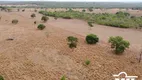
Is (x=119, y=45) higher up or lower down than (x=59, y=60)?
higher up

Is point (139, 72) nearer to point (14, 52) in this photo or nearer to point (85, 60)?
point (85, 60)

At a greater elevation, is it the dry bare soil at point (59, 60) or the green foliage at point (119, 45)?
the green foliage at point (119, 45)

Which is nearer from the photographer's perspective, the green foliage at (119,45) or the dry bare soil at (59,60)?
the dry bare soil at (59,60)

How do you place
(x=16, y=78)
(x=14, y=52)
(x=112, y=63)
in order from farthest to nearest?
(x=14, y=52), (x=112, y=63), (x=16, y=78)

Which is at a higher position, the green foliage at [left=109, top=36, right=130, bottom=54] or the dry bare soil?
the green foliage at [left=109, top=36, right=130, bottom=54]

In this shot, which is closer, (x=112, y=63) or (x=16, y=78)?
(x=16, y=78)

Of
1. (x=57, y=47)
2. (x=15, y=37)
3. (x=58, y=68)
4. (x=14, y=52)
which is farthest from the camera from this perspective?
(x=15, y=37)

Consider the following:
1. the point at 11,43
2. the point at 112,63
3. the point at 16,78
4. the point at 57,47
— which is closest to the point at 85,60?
→ the point at 112,63

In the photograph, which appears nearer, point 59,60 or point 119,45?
point 59,60

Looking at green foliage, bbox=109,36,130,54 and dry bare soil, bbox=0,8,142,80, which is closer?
dry bare soil, bbox=0,8,142,80
